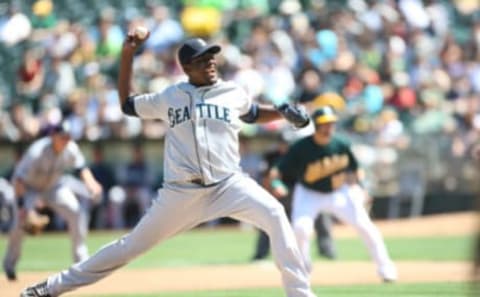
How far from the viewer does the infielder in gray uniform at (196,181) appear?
9.62 meters

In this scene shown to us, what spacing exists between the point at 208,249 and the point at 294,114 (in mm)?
9476

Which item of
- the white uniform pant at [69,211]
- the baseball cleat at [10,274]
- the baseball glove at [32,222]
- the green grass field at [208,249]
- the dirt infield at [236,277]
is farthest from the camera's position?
the green grass field at [208,249]

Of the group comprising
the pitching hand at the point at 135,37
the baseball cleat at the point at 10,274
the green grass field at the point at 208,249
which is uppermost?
the pitching hand at the point at 135,37

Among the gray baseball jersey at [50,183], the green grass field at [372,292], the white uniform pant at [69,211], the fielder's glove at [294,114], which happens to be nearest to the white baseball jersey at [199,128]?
the fielder's glove at [294,114]

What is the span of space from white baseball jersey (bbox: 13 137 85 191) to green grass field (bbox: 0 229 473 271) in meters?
1.45

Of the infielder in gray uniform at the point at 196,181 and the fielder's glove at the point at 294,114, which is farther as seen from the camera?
the fielder's glove at the point at 294,114

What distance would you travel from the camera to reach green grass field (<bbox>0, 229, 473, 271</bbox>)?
17.0 metres

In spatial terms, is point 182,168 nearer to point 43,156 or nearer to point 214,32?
point 43,156

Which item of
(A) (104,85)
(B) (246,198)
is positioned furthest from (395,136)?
(B) (246,198)

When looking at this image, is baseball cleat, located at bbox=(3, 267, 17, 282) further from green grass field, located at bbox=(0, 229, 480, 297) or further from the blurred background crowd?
the blurred background crowd

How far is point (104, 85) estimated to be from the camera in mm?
23344

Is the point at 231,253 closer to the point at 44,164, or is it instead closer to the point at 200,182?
the point at 44,164

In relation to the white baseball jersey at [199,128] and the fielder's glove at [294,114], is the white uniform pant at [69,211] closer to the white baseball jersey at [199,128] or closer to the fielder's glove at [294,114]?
the white baseball jersey at [199,128]

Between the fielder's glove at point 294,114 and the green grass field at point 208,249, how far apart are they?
6432 mm
